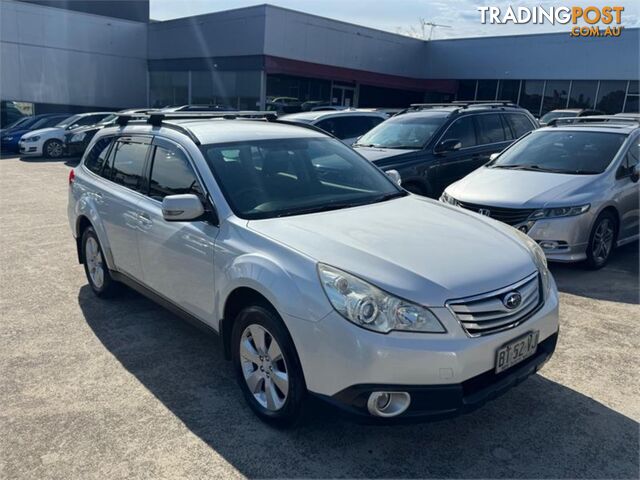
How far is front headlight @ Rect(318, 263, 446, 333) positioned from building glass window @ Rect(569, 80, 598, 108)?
2786cm

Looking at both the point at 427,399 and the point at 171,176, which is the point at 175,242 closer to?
the point at 171,176

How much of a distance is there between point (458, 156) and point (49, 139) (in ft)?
49.1

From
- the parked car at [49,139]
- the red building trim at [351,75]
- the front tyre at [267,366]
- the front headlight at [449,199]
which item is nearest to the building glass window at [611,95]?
the red building trim at [351,75]

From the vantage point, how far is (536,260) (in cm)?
345

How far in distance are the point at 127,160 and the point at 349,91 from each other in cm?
2555

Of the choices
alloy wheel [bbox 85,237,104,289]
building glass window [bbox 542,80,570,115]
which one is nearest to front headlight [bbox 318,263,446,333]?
alloy wheel [bbox 85,237,104,289]

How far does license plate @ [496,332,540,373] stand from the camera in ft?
9.53

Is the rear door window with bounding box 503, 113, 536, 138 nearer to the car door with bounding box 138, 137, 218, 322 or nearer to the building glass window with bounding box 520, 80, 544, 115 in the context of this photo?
the car door with bounding box 138, 137, 218, 322

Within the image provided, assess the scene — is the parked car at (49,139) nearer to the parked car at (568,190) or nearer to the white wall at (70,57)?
the white wall at (70,57)

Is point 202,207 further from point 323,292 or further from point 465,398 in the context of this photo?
point 465,398

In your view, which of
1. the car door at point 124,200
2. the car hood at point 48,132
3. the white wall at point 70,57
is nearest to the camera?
the car door at point 124,200

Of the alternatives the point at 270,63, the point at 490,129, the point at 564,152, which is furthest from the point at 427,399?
the point at 270,63

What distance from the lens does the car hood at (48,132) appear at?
18.2 meters

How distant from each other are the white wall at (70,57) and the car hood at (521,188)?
27.5 meters
